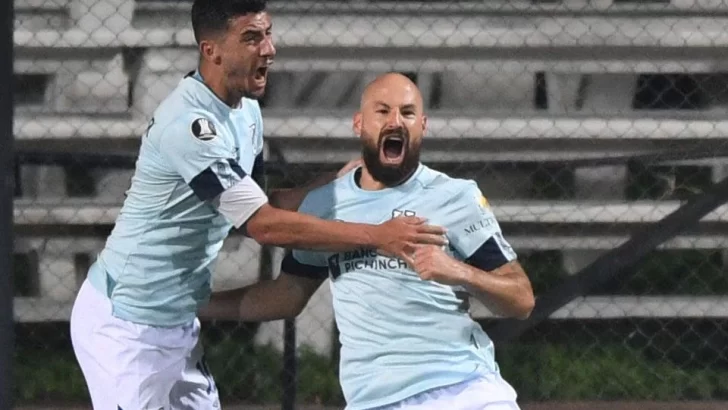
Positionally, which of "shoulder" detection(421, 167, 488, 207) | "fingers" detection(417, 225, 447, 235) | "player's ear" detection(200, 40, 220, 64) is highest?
"player's ear" detection(200, 40, 220, 64)

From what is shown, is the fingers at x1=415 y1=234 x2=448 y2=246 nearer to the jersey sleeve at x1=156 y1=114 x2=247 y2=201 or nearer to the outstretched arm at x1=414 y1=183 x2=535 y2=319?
the outstretched arm at x1=414 y1=183 x2=535 y2=319

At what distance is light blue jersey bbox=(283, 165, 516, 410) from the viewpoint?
2773 mm

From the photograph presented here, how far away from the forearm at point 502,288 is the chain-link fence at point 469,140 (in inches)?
91.3

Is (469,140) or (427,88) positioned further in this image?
(427,88)

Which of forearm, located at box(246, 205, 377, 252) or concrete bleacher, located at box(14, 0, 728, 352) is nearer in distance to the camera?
forearm, located at box(246, 205, 377, 252)

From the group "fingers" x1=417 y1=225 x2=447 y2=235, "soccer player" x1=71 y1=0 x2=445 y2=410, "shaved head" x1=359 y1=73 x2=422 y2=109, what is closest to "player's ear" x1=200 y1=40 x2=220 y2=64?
"soccer player" x1=71 y1=0 x2=445 y2=410

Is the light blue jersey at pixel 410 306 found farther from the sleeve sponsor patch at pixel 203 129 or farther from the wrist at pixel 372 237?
the sleeve sponsor patch at pixel 203 129

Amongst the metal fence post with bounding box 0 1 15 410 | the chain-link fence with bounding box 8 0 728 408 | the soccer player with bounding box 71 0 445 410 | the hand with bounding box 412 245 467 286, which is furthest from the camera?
the chain-link fence with bounding box 8 0 728 408

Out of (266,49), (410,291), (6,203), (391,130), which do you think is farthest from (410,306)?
(6,203)

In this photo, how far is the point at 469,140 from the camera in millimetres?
5312

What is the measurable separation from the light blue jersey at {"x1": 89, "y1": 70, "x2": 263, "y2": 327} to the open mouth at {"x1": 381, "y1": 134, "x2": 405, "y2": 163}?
354 millimetres

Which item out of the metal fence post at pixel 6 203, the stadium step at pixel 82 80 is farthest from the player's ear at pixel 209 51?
the stadium step at pixel 82 80

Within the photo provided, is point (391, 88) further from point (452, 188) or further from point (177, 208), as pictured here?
point (177, 208)

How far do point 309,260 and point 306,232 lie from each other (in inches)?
10.7
